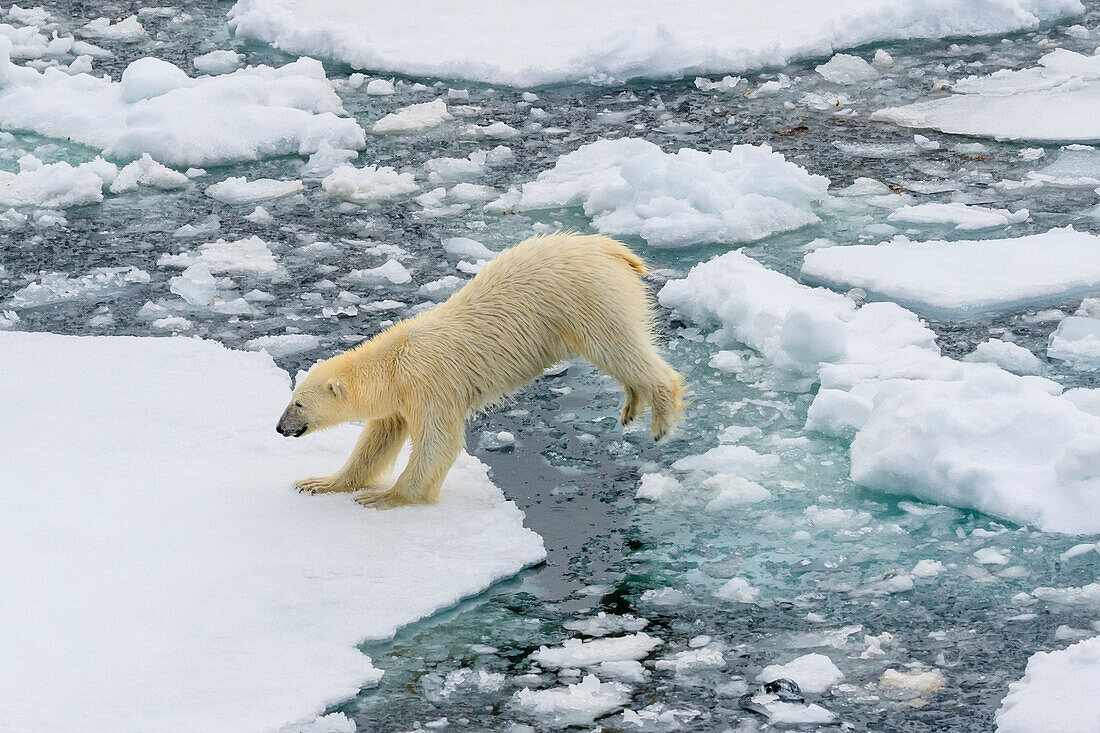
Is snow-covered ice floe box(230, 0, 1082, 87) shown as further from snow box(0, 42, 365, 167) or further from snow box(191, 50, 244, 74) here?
snow box(0, 42, 365, 167)

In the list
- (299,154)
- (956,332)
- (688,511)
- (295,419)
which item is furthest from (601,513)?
(299,154)

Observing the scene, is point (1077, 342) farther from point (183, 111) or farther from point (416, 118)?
point (183, 111)

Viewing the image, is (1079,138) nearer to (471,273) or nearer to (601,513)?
(471,273)

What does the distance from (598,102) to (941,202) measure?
2819 millimetres

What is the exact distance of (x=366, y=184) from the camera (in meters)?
8.07

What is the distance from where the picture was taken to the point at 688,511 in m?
4.91

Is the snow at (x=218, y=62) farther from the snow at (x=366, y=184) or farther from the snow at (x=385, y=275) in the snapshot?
the snow at (x=385, y=275)

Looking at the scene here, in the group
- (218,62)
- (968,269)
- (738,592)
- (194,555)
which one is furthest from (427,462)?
(218,62)

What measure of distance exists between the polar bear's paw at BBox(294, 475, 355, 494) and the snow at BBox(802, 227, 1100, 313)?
281 cm

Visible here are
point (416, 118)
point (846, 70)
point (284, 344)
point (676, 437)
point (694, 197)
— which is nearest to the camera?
point (676, 437)

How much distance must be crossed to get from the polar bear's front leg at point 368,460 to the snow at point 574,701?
1.40 metres

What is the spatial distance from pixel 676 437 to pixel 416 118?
4.48 meters

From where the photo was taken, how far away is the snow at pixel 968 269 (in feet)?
20.8

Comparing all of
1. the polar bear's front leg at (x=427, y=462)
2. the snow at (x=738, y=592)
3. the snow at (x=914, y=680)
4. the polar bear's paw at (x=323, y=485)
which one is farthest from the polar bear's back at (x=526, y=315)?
the snow at (x=914, y=680)
